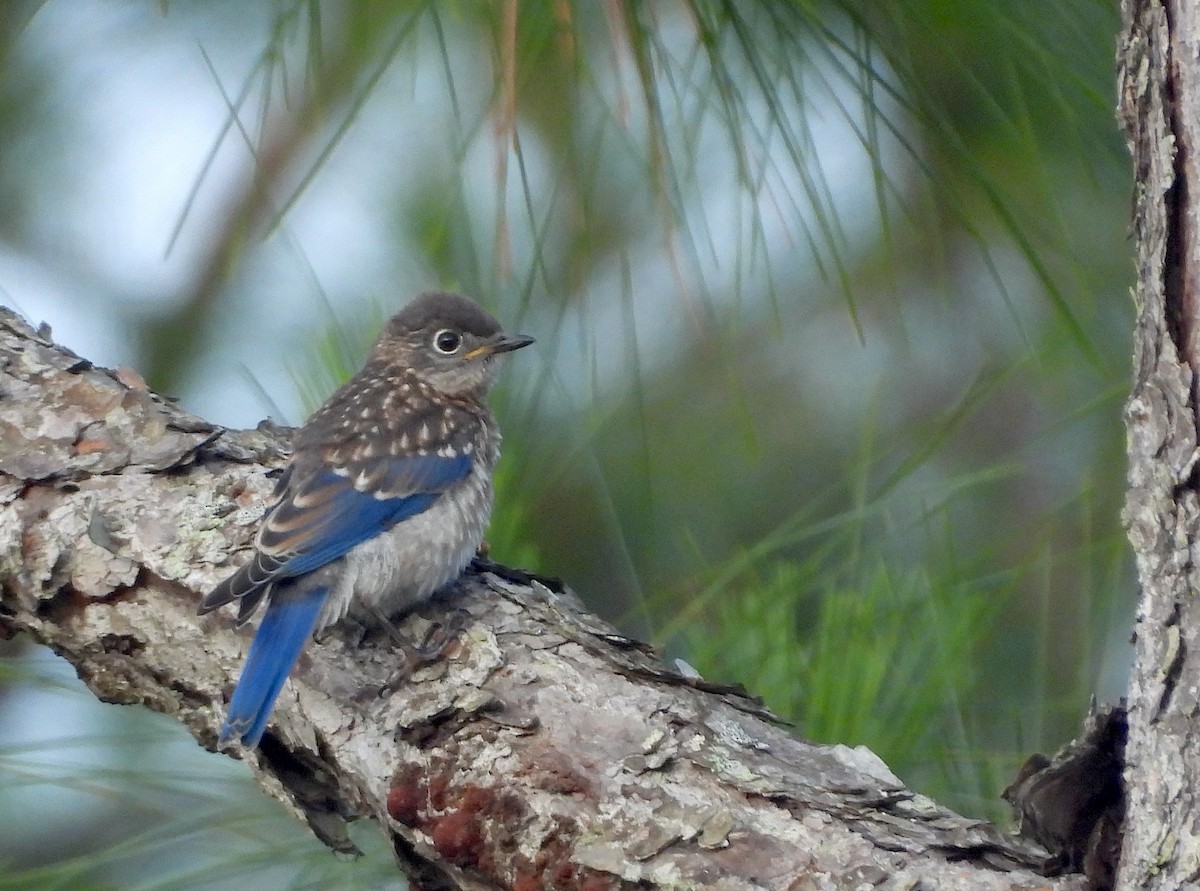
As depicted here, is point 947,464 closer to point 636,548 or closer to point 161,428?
point 636,548

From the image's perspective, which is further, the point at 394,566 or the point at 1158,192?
the point at 394,566

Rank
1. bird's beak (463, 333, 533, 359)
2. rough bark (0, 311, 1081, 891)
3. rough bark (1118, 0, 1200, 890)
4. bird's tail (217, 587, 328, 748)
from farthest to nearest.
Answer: bird's beak (463, 333, 533, 359) < bird's tail (217, 587, 328, 748) < rough bark (0, 311, 1081, 891) < rough bark (1118, 0, 1200, 890)

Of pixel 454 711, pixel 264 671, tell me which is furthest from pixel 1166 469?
pixel 264 671

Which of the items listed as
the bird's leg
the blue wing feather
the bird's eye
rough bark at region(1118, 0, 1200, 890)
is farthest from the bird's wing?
rough bark at region(1118, 0, 1200, 890)

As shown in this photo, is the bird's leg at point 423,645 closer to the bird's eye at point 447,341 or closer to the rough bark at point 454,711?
the rough bark at point 454,711

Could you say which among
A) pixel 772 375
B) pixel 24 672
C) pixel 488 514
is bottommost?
pixel 24 672

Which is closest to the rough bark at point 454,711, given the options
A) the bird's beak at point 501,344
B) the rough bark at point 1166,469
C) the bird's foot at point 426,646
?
the bird's foot at point 426,646

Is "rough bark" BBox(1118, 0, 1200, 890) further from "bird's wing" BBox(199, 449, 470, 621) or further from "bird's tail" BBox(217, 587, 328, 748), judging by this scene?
"bird's wing" BBox(199, 449, 470, 621)

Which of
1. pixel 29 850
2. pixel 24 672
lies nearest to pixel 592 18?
pixel 24 672
